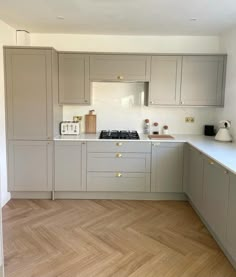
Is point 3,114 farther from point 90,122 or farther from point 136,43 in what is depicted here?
point 136,43

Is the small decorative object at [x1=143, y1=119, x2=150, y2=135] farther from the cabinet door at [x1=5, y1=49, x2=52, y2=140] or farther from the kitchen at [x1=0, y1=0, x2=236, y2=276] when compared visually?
the cabinet door at [x1=5, y1=49, x2=52, y2=140]

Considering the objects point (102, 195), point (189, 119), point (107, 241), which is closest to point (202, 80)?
point (189, 119)

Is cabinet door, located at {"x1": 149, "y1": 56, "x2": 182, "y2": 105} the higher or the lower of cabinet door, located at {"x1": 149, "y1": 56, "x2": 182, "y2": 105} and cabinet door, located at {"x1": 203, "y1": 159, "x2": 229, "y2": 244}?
the higher

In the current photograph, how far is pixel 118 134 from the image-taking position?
12.8 feet

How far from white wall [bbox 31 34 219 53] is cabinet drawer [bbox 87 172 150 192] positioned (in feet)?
6.21

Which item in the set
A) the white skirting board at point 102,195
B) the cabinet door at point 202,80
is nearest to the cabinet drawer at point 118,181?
the white skirting board at point 102,195

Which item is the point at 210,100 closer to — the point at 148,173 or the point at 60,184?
the point at 148,173

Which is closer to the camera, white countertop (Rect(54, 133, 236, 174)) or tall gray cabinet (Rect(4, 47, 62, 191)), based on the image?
white countertop (Rect(54, 133, 236, 174))

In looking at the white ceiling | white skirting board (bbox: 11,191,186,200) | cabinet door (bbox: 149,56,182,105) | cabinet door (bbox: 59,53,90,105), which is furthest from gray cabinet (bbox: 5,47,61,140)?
cabinet door (bbox: 149,56,182,105)

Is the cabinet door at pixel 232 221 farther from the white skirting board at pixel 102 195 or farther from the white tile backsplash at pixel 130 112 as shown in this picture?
the white tile backsplash at pixel 130 112

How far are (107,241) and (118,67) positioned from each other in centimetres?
235

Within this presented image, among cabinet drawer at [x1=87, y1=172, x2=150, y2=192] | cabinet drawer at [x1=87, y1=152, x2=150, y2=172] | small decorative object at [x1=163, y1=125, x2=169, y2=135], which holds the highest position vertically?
small decorative object at [x1=163, y1=125, x2=169, y2=135]

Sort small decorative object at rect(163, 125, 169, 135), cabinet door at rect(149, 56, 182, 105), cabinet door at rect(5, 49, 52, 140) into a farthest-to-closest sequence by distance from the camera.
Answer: small decorative object at rect(163, 125, 169, 135) < cabinet door at rect(149, 56, 182, 105) < cabinet door at rect(5, 49, 52, 140)

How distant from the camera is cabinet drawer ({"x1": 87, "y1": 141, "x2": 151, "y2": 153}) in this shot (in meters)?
3.65
